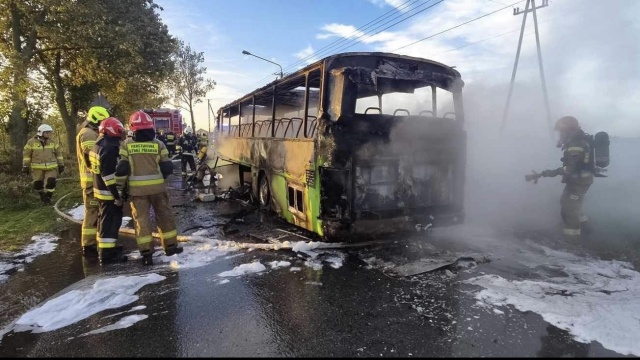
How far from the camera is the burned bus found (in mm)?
4621

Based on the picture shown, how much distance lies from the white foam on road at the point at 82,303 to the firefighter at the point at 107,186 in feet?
3.08

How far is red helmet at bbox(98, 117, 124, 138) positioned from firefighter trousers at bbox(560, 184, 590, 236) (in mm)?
6505

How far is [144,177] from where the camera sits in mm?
4641

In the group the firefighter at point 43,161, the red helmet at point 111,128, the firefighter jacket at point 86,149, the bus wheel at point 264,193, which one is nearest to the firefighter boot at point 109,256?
the firefighter jacket at point 86,149

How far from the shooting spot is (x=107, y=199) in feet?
15.7

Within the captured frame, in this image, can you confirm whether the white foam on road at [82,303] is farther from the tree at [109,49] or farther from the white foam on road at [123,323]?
the tree at [109,49]

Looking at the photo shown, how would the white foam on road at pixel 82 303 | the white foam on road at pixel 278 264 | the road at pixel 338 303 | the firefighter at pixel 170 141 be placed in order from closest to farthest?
1. the road at pixel 338 303
2. the white foam on road at pixel 82 303
3. the white foam on road at pixel 278 264
4. the firefighter at pixel 170 141

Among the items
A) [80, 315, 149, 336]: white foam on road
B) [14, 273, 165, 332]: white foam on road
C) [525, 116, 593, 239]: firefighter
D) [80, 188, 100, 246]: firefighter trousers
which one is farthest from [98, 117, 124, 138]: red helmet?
[525, 116, 593, 239]: firefighter

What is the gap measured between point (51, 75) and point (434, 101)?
18.2m

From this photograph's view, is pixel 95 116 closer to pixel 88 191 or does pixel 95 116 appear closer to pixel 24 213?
pixel 88 191

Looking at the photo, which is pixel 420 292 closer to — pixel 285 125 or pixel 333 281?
pixel 333 281

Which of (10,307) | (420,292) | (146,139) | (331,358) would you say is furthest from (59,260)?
(420,292)

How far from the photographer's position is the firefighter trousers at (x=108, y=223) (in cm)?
476

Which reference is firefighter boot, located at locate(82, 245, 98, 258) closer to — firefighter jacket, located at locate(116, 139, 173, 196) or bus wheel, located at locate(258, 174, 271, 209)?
firefighter jacket, located at locate(116, 139, 173, 196)
